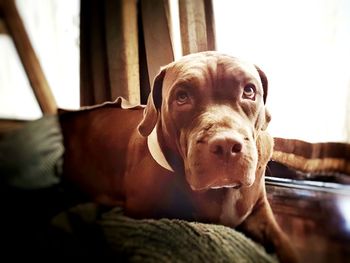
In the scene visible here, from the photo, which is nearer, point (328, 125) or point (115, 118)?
point (328, 125)

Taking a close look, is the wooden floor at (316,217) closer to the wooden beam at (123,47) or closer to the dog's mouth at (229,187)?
the dog's mouth at (229,187)

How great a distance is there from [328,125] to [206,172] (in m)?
0.38

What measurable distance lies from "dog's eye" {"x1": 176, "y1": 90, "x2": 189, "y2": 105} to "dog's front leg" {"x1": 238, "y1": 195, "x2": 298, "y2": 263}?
14.5 inches

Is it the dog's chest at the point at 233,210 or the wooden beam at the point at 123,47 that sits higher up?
the wooden beam at the point at 123,47

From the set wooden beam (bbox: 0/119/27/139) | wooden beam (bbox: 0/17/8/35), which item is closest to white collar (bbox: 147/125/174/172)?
wooden beam (bbox: 0/119/27/139)

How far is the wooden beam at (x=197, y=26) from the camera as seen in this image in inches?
46.3

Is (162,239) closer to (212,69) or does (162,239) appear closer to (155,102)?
(155,102)

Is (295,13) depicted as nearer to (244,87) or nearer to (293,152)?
(244,87)

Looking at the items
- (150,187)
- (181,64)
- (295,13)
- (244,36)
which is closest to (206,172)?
(150,187)

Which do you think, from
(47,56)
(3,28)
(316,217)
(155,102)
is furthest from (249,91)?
(3,28)

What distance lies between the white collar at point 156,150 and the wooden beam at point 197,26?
272mm

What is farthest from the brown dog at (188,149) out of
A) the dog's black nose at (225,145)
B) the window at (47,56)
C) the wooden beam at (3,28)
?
the wooden beam at (3,28)

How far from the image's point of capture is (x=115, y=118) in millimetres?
1237

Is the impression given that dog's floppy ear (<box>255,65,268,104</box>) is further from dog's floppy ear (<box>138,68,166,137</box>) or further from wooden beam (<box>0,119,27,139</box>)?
wooden beam (<box>0,119,27,139</box>)
